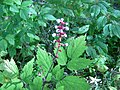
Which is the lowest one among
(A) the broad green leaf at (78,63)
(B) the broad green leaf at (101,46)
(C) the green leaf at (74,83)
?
(B) the broad green leaf at (101,46)

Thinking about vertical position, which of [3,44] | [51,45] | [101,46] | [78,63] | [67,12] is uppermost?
[78,63]

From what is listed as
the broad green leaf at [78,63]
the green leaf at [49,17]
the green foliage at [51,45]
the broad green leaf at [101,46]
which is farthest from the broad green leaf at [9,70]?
the broad green leaf at [101,46]

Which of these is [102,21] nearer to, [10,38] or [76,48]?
[10,38]

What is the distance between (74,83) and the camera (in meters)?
1.18

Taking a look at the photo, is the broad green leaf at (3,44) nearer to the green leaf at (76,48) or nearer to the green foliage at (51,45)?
the green foliage at (51,45)

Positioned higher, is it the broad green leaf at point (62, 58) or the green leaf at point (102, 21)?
the broad green leaf at point (62, 58)

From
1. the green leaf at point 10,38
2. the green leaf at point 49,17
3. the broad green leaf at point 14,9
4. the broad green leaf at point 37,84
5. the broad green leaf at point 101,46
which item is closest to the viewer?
the broad green leaf at point 37,84

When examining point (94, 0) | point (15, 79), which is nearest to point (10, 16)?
point (94, 0)

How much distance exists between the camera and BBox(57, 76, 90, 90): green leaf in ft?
3.85

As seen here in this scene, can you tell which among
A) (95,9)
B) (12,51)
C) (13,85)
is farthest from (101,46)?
(13,85)

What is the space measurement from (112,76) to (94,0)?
2.27 feet

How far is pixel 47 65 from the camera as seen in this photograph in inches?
46.9

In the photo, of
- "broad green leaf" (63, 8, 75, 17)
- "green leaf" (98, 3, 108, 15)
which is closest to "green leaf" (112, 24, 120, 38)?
"green leaf" (98, 3, 108, 15)

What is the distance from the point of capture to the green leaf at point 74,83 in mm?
1174
